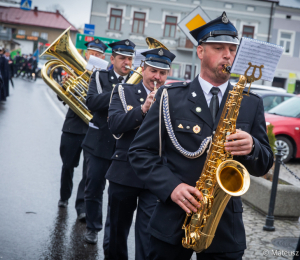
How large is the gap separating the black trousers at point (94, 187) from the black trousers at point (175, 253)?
7.00ft

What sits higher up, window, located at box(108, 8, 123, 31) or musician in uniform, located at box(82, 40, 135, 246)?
window, located at box(108, 8, 123, 31)

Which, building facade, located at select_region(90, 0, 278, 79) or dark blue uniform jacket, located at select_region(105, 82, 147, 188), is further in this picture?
building facade, located at select_region(90, 0, 278, 79)

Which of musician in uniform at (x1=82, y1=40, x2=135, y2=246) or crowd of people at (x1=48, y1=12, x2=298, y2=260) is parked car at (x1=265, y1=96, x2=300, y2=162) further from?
crowd of people at (x1=48, y1=12, x2=298, y2=260)

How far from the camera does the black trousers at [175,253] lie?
2531 mm

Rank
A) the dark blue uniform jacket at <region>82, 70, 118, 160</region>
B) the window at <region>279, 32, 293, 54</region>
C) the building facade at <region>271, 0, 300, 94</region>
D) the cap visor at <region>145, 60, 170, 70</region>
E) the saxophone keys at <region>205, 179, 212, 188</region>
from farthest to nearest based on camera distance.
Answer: the window at <region>279, 32, 293, 54</region>
the building facade at <region>271, 0, 300, 94</region>
the dark blue uniform jacket at <region>82, 70, 118, 160</region>
the cap visor at <region>145, 60, 170, 70</region>
the saxophone keys at <region>205, 179, 212, 188</region>

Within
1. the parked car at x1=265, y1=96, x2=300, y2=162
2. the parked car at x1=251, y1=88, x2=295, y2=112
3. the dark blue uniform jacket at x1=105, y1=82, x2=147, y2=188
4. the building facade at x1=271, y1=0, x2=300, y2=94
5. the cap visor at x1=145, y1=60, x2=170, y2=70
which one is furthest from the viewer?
the building facade at x1=271, y1=0, x2=300, y2=94

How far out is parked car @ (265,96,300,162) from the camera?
10562 millimetres

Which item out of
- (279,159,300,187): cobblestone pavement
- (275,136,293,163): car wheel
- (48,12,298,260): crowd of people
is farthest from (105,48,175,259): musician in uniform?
(275,136,293,163): car wheel

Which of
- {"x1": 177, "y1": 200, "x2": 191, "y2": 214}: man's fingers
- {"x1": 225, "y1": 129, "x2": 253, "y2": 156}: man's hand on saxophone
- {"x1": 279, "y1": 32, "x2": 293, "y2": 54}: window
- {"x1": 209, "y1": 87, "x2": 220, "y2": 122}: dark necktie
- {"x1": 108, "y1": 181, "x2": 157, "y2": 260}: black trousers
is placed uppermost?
{"x1": 279, "y1": 32, "x2": 293, "y2": 54}: window

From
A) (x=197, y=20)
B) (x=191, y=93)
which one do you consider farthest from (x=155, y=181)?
(x=197, y=20)

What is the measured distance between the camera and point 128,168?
3818mm

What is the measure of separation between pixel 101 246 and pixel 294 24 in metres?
35.2

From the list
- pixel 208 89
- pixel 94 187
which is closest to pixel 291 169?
pixel 94 187

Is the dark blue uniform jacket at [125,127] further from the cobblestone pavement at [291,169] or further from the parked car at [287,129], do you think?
the parked car at [287,129]
